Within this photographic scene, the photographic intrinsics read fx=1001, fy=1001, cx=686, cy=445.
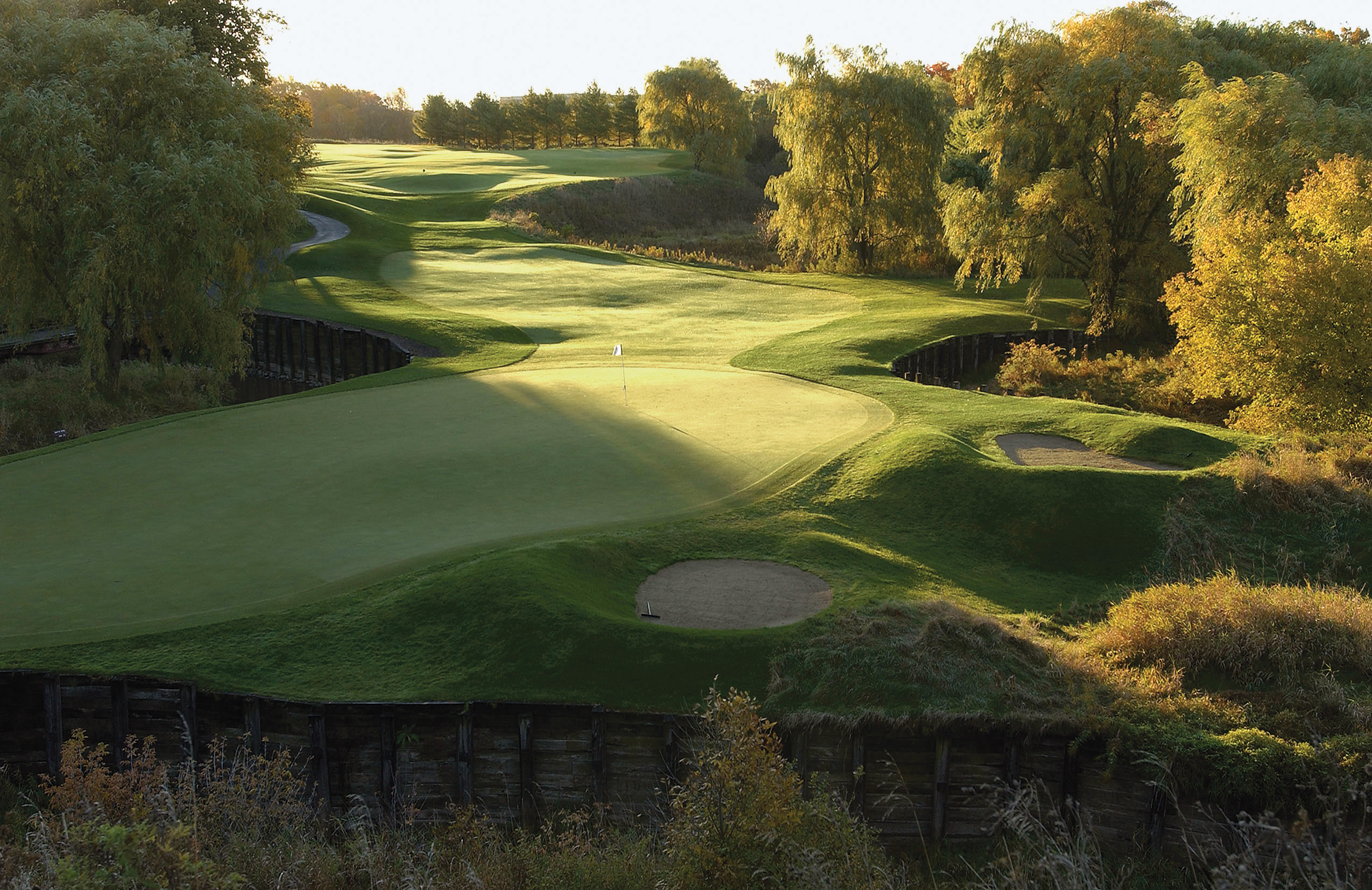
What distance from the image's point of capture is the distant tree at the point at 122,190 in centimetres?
2452

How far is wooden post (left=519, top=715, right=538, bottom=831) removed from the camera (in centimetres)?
1122

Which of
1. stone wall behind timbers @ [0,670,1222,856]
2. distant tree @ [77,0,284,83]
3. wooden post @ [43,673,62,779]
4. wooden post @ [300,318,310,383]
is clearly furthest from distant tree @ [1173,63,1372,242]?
distant tree @ [77,0,284,83]

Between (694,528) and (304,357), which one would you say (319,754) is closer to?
(694,528)

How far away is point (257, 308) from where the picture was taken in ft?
115

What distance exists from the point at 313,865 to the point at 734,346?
23523 millimetres

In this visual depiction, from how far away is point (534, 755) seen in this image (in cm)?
1130

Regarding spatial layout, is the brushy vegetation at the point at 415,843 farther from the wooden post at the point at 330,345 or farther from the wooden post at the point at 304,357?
the wooden post at the point at 304,357

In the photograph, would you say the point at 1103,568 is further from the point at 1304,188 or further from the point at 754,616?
the point at 1304,188

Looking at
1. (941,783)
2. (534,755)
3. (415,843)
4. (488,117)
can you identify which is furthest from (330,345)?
(488,117)

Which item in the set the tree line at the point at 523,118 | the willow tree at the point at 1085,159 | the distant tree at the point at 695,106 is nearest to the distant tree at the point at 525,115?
the tree line at the point at 523,118

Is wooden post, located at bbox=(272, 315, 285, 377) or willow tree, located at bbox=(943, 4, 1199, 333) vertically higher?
willow tree, located at bbox=(943, 4, 1199, 333)

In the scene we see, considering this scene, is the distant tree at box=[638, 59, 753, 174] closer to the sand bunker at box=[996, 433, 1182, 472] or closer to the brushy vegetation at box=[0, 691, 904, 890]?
the sand bunker at box=[996, 433, 1182, 472]

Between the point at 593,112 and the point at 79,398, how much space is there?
9552 cm

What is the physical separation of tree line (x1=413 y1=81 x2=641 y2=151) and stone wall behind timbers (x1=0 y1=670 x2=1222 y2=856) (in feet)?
359
